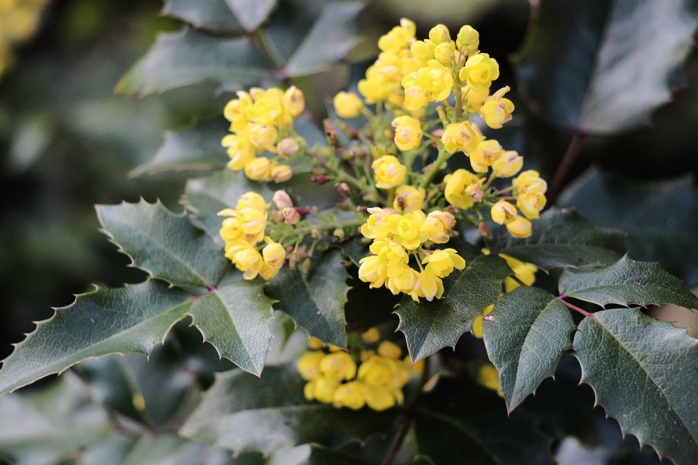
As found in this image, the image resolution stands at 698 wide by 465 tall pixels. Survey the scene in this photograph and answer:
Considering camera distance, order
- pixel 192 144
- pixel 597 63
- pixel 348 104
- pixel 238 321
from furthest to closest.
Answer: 1. pixel 597 63
2. pixel 192 144
3. pixel 348 104
4. pixel 238 321

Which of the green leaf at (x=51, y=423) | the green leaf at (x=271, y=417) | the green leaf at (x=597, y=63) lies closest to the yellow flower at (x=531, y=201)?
the green leaf at (x=271, y=417)

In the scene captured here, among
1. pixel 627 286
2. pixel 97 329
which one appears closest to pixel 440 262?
pixel 627 286

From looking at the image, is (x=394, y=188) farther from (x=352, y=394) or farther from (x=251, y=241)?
(x=352, y=394)

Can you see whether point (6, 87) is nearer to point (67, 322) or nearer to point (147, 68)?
point (147, 68)

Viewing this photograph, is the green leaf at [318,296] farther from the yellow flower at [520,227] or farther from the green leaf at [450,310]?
the yellow flower at [520,227]

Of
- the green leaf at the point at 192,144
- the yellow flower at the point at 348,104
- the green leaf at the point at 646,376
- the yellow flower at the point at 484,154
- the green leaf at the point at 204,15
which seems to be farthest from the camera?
the green leaf at the point at 204,15

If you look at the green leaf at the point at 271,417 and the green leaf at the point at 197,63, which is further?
the green leaf at the point at 197,63
